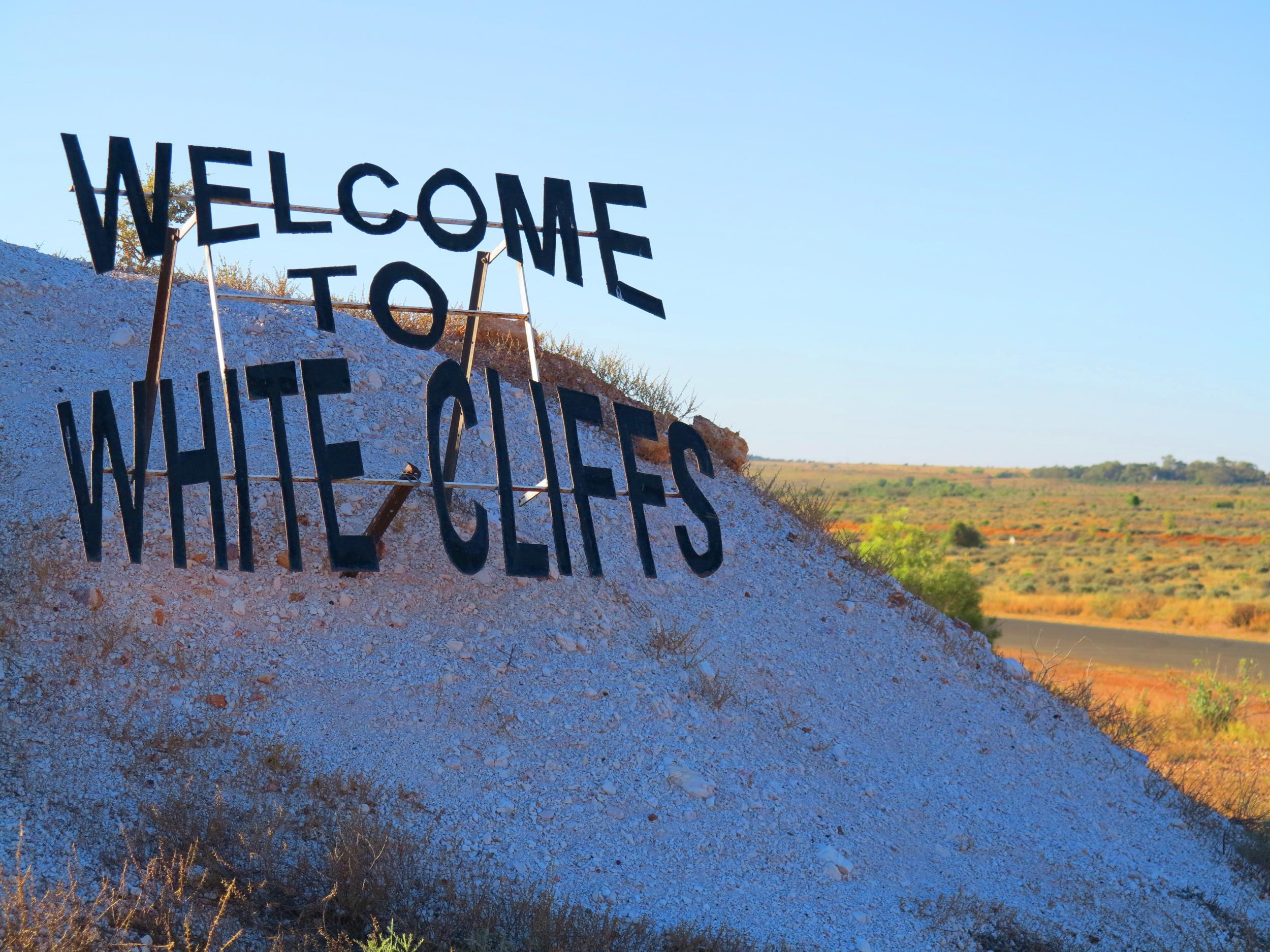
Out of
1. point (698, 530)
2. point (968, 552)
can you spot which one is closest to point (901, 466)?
point (968, 552)

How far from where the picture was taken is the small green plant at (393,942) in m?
4.64

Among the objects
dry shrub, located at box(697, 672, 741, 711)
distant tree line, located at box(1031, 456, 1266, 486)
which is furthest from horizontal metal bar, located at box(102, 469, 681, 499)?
distant tree line, located at box(1031, 456, 1266, 486)

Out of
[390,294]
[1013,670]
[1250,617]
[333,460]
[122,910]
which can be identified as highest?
[390,294]

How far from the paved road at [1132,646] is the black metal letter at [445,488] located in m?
17.5

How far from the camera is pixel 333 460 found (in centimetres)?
670

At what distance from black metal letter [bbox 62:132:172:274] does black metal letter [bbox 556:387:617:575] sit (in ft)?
9.38

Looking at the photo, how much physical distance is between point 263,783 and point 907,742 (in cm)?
510

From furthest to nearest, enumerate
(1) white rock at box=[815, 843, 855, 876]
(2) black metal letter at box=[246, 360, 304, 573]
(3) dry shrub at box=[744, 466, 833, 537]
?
(3) dry shrub at box=[744, 466, 833, 537] < (1) white rock at box=[815, 843, 855, 876] < (2) black metal letter at box=[246, 360, 304, 573]

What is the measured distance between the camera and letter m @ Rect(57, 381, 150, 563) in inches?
252

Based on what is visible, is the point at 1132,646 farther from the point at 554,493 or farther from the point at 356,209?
the point at 356,209

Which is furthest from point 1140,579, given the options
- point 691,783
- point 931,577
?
point 691,783

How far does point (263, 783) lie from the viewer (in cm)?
609

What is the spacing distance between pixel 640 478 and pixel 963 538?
4352 cm

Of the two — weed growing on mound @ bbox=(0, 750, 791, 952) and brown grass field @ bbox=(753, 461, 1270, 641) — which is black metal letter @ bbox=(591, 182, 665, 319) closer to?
weed growing on mound @ bbox=(0, 750, 791, 952)
